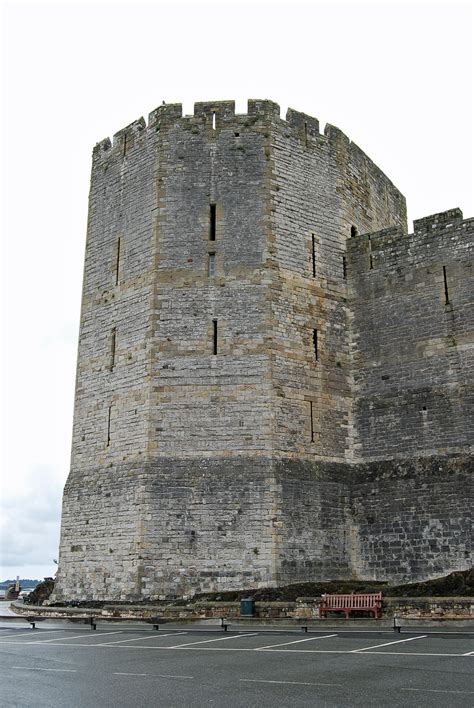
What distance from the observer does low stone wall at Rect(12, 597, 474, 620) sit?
428 inches

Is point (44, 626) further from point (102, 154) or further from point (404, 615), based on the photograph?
point (102, 154)

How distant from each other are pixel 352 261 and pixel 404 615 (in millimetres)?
8552

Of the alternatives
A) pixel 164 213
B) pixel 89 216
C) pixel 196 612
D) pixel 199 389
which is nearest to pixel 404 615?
pixel 196 612

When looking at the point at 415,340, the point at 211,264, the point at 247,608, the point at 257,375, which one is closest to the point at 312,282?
the point at 211,264

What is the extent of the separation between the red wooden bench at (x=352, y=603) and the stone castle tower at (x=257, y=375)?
1624 mm

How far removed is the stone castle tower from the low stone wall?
602mm

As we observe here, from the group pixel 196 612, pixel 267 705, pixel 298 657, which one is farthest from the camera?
pixel 196 612

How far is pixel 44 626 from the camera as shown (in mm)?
12609

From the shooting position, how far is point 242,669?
22.2ft

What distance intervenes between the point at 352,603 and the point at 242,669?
17.0 ft

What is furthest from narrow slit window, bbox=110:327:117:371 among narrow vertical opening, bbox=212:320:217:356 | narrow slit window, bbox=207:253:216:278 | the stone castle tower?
narrow slit window, bbox=207:253:216:278

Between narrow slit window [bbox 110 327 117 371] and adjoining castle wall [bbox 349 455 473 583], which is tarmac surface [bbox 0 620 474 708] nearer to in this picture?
adjoining castle wall [bbox 349 455 473 583]

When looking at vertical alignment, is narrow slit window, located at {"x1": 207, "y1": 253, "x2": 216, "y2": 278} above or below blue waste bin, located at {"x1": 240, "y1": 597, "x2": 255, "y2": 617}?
above

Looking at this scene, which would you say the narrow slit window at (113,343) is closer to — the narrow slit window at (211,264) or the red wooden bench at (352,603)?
the narrow slit window at (211,264)
